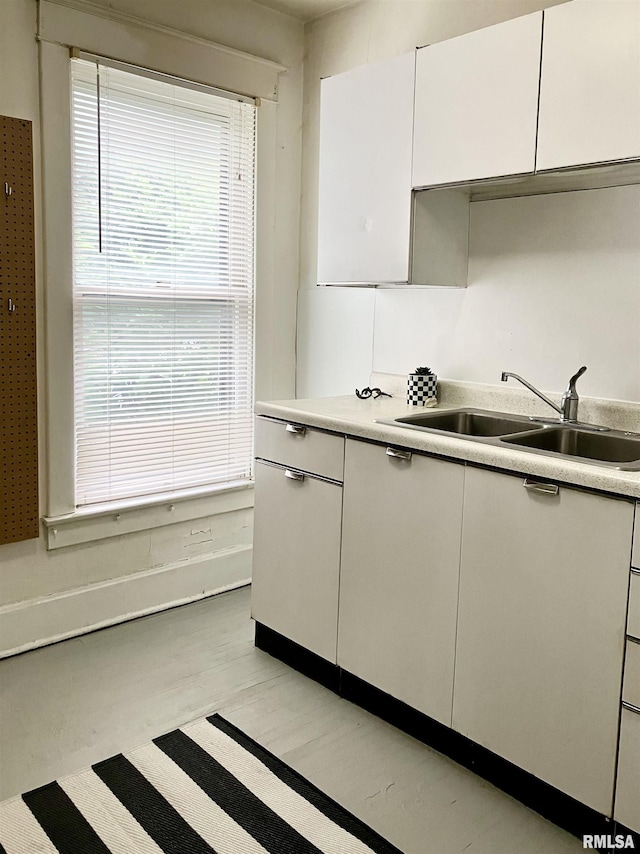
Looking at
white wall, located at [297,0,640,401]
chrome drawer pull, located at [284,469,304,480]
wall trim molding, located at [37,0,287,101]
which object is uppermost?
wall trim molding, located at [37,0,287,101]

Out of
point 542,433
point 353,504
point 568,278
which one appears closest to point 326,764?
point 353,504

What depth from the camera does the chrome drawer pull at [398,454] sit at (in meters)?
2.21

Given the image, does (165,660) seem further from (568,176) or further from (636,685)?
(568,176)

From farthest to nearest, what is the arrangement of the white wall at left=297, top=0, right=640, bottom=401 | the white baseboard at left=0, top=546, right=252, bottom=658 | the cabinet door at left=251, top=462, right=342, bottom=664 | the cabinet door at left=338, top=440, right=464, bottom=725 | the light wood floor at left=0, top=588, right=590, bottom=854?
the white baseboard at left=0, top=546, right=252, bottom=658 < the cabinet door at left=251, top=462, right=342, bottom=664 < the white wall at left=297, top=0, right=640, bottom=401 < the cabinet door at left=338, top=440, right=464, bottom=725 < the light wood floor at left=0, top=588, right=590, bottom=854

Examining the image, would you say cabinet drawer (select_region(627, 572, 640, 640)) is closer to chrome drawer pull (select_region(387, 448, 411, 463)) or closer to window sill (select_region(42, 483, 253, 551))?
chrome drawer pull (select_region(387, 448, 411, 463))

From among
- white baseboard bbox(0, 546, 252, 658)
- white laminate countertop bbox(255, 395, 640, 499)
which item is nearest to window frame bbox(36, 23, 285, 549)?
white baseboard bbox(0, 546, 252, 658)

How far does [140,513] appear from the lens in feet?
10.3

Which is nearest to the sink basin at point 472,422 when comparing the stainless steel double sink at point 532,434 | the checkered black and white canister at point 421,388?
the stainless steel double sink at point 532,434

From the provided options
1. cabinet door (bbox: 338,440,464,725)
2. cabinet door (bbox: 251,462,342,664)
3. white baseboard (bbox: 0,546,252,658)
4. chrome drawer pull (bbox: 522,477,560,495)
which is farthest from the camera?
white baseboard (bbox: 0,546,252,658)

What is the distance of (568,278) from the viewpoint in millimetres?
2490

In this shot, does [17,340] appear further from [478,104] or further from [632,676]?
[632,676]

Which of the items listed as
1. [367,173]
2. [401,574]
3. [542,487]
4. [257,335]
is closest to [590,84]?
[367,173]

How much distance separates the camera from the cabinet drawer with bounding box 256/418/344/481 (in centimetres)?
247

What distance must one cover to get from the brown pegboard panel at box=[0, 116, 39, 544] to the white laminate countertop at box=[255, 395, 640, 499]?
86cm
